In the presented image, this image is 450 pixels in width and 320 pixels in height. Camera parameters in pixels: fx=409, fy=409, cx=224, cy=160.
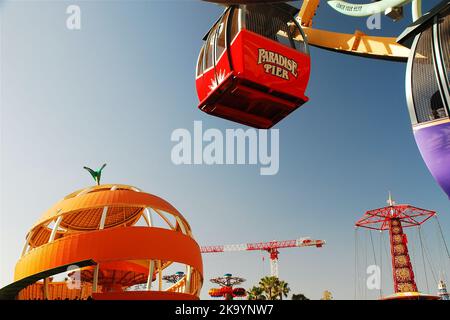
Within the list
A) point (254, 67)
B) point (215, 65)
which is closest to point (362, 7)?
point (254, 67)

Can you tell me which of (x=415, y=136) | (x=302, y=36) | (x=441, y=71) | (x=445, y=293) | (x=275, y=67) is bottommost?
(x=445, y=293)

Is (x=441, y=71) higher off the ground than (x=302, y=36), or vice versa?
(x=302, y=36)

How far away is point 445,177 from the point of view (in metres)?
9.51

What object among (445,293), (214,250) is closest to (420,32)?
(445,293)

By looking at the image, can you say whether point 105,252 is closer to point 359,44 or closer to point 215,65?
point 215,65

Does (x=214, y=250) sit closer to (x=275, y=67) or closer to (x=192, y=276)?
(x=192, y=276)

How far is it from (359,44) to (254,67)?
6796mm

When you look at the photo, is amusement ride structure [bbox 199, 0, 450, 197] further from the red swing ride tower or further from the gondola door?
the red swing ride tower

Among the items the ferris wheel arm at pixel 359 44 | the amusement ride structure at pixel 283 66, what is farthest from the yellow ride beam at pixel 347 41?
the amusement ride structure at pixel 283 66

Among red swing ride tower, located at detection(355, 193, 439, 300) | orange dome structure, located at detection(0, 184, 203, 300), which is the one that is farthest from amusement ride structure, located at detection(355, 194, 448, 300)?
orange dome structure, located at detection(0, 184, 203, 300)

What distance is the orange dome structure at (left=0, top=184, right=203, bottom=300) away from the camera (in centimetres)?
1950

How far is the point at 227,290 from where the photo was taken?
273 feet

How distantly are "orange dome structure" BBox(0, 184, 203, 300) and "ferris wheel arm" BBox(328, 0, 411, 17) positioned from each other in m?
13.4
